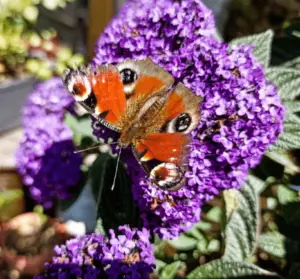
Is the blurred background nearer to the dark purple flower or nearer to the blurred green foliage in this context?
the blurred green foliage

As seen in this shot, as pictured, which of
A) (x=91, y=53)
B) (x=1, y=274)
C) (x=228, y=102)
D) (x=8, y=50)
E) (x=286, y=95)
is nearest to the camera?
(x=228, y=102)

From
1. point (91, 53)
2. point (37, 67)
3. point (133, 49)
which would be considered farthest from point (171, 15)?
point (91, 53)

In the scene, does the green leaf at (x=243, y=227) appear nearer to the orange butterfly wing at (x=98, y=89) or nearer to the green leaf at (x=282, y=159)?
the green leaf at (x=282, y=159)

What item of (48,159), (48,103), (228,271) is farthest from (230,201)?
(48,103)

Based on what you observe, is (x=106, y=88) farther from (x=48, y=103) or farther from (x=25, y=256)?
(x=25, y=256)

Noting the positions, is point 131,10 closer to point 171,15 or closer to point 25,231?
point 171,15

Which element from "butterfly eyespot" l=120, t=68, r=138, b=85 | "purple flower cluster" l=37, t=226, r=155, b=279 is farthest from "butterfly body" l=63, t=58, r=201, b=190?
"purple flower cluster" l=37, t=226, r=155, b=279
